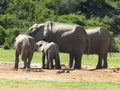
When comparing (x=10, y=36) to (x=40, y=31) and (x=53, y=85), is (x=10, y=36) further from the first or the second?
(x=53, y=85)

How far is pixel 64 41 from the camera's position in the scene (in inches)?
851

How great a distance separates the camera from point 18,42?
20172mm

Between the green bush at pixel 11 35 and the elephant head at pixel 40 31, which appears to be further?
the green bush at pixel 11 35

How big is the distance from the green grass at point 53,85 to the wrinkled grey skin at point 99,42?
758 cm

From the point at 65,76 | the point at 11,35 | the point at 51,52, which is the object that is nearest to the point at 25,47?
the point at 51,52

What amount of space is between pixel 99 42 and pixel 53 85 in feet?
29.3

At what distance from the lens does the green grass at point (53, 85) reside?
44.9ft

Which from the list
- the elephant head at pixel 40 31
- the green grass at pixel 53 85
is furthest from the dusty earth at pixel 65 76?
the elephant head at pixel 40 31

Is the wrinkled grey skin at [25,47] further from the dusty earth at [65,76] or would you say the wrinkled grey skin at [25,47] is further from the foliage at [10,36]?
the foliage at [10,36]

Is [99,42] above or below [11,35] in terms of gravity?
below

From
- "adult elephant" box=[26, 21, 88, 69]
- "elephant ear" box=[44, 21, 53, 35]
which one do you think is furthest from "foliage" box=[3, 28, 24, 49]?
"adult elephant" box=[26, 21, 88, 69]

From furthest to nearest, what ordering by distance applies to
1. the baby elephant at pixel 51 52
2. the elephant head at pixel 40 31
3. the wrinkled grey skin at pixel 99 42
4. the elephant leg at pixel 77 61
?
the wrinkled grey skin at pixel 99 42
the elephant head at pixel 40 31
the elephant leg at pixel 77 61
the baby elephant at pixel 51 52

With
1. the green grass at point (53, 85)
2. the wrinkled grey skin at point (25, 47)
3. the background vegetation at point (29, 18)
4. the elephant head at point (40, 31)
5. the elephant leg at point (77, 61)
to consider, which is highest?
the background vegetation at point (29, 18)

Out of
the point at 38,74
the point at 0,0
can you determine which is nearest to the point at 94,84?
the point at 38,74
